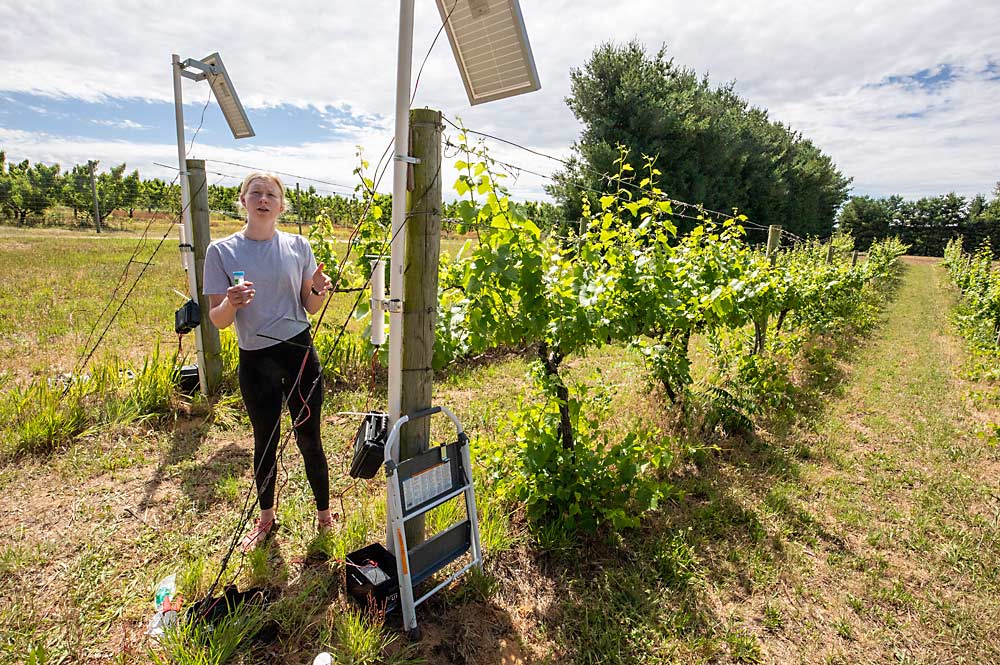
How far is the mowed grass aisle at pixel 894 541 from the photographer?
2.19m

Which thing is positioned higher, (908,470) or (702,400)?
(702,400)

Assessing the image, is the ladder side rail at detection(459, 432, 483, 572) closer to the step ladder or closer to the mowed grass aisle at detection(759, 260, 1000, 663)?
the step ladder

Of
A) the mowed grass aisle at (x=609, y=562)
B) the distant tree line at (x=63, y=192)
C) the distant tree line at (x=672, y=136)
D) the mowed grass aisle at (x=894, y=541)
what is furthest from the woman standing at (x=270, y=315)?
the distant tree line at (x=63, y=192)

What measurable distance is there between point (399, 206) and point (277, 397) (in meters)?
1.07

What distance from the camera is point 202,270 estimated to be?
3623 mm

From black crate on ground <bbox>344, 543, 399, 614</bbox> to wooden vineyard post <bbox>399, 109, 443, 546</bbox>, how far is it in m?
0.14

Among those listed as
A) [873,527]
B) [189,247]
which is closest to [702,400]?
[873,527]

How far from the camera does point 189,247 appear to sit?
353 cm

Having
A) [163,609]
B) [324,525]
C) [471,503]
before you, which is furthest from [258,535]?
[471,503]

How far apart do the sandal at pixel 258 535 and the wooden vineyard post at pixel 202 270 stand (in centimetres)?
183

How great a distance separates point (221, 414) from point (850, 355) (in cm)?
803

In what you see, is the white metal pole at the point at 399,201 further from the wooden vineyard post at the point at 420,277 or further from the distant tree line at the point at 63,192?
the distant tree line at the point at 63,192

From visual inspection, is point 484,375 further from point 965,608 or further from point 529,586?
point 965,608

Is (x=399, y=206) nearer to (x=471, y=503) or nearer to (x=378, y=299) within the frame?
(x=378, y=299)
